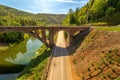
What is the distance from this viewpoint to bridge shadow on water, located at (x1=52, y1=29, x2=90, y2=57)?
197 ft

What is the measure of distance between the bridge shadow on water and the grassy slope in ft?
22.7

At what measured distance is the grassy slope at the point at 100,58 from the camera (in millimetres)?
36059

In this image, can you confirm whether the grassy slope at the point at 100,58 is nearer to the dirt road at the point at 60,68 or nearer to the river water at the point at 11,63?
the dirt road at the point at 60,68

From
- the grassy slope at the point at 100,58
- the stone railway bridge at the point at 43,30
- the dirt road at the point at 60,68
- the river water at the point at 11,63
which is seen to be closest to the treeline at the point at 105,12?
the stone railway bridge at the point at 43,30

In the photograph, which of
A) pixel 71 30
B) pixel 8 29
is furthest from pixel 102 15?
pixel 8 29

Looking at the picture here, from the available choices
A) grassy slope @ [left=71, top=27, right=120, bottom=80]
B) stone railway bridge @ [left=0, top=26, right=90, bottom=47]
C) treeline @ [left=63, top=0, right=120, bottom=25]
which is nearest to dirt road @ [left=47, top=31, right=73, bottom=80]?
grassy slope @ [left=71, top=27, right=120, bottom=80]

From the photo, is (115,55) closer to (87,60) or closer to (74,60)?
(87,60)

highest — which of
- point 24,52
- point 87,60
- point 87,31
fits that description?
point 87,31

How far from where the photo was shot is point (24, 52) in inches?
3388

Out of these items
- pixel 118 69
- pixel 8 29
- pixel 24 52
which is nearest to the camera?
pixel 118 69

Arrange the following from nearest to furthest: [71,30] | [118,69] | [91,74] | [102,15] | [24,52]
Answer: [118,69] < [91,74] < [71,30] < [24,52] < [102,15]

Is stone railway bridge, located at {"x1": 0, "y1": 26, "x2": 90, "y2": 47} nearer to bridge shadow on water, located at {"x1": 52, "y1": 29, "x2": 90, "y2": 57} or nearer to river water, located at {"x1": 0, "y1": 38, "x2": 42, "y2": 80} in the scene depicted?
bridge shadow on water, located at {"x1": 52, "y1": 29, "x2": 90, "y2": 57}

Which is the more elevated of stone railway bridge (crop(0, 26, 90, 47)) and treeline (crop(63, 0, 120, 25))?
treeline (crop(63, 0, 120, 25))

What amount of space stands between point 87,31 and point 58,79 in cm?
2994
